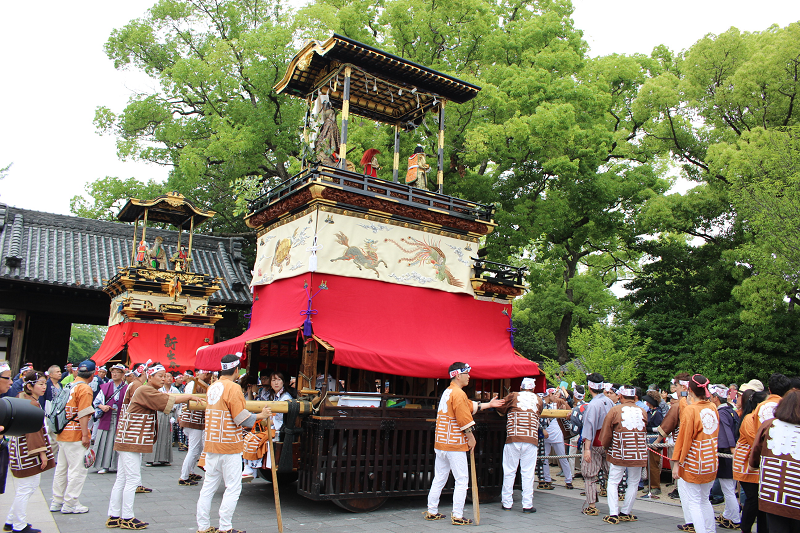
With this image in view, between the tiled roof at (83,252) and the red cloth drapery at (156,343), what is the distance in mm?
2137

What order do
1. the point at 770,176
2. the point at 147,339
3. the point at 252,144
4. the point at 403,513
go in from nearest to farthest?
the point at 403,513
the point at 770,176
the point at 147,339
the point at 252,144

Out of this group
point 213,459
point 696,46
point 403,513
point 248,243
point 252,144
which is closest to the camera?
point 213,459

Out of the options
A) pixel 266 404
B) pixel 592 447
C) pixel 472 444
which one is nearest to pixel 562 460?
pixel 592 447

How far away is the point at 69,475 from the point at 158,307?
9917 millimetres

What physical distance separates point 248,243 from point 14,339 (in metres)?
9.98

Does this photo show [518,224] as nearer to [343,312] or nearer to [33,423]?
[343,312]

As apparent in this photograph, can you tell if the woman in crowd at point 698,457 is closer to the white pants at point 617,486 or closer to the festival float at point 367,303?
the white pants at point 617,486

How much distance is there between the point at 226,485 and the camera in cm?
657

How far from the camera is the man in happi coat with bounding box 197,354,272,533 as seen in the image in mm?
6488

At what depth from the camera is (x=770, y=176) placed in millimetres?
14766

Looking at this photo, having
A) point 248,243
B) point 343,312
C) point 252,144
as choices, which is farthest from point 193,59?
point 343,312

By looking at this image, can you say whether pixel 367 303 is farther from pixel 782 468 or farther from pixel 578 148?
pixel 578 148

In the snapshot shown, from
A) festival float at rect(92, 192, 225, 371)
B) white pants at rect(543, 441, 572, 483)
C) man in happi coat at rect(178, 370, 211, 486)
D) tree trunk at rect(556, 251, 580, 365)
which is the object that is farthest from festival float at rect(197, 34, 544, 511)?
tree trunk at rect(556, 251, 580, 365)

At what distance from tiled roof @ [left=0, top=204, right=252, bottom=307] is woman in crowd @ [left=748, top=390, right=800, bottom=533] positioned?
16.9 meters
